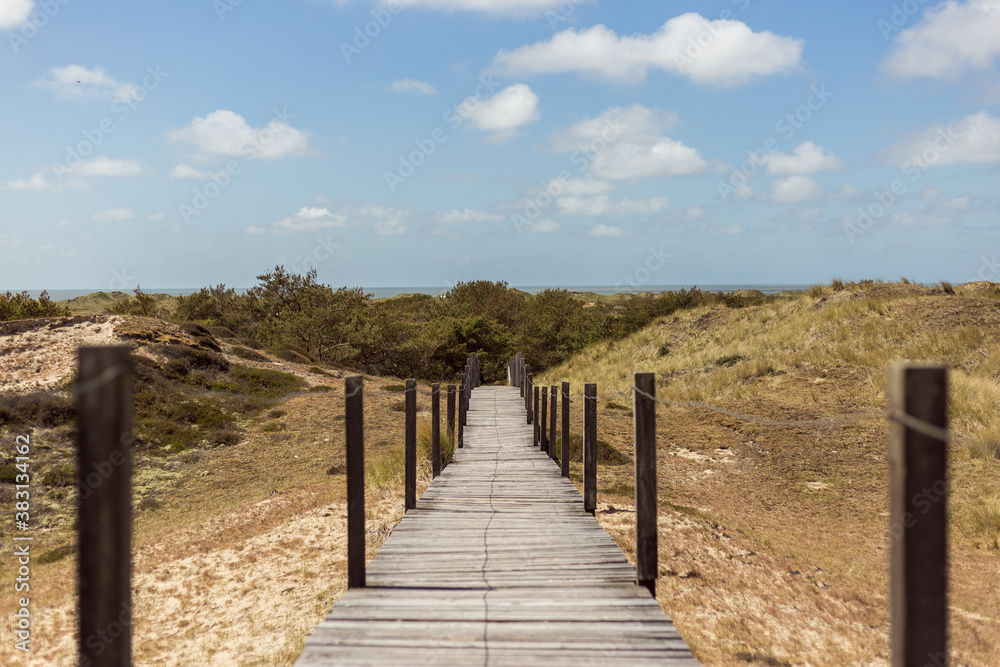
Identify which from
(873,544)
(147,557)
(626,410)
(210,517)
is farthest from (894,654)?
(626,410)

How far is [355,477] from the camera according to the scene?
4324 millimetres

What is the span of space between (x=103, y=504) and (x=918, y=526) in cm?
289

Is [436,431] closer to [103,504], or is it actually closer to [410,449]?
[410,449]

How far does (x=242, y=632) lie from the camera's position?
18.2ft

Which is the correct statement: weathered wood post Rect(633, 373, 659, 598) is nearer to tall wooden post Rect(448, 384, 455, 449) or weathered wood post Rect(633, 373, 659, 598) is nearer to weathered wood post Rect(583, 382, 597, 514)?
weathered wood post Rect(583, 382, 597, 514)

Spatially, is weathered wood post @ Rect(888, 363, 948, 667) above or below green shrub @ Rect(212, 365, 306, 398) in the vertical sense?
above

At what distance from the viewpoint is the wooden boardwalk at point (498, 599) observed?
347cm

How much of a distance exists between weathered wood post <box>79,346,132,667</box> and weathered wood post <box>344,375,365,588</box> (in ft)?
6.50

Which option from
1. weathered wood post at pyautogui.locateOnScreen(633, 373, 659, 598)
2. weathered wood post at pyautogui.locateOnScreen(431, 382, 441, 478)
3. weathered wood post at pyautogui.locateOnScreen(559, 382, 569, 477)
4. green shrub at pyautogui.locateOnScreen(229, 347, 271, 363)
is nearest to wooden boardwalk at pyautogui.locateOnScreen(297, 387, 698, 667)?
weathered wood post at pyautogui.locateOnScreen(633, 373, 659, 598)

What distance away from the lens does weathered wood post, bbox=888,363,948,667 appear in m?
2.16

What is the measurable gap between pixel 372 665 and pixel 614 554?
246cm

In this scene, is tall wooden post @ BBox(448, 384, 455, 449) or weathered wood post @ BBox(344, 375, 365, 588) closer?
weathered wood post @ BBox(344, 375, 365, 588)

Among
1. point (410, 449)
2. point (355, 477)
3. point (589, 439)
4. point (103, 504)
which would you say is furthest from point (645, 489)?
point (103, 504)

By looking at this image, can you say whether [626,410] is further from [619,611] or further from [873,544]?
[619,611]
